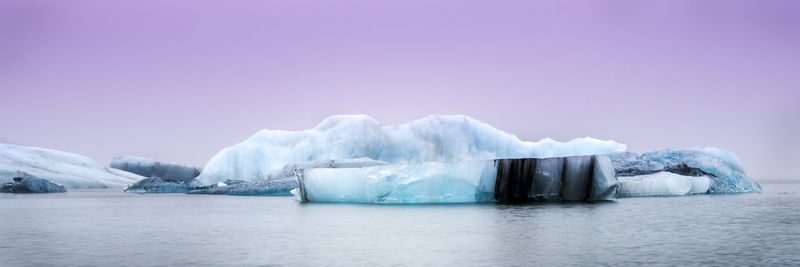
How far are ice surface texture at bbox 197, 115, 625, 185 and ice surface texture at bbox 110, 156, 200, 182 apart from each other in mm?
19293

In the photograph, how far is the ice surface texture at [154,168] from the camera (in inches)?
1934

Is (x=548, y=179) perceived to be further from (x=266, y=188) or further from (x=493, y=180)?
(x=266, y=188)

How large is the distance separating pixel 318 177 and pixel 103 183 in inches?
1303

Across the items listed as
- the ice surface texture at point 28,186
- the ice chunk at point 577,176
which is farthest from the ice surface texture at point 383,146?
the ice chunk at point 577,176

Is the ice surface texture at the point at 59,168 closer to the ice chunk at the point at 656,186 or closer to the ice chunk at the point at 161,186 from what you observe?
the ice chunk at the point at 161,186

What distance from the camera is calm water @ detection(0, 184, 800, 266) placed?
556cm

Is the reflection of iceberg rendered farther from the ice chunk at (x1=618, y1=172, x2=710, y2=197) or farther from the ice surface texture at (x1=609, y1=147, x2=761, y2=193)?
the ice surface texture at (x1=609, y1=147, x2=761, y2=193)

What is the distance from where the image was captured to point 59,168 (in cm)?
4406

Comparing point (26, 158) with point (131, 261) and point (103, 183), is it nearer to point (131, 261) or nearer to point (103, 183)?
point (103, 183)

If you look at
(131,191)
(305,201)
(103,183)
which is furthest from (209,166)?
(103,183)

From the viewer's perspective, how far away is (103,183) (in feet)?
143

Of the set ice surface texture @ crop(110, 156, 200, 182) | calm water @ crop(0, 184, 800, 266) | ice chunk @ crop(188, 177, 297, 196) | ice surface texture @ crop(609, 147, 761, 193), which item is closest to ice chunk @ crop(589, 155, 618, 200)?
calm water @ crop(0, 184, 800, 266)

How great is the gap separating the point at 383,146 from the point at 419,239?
2083 centimetres

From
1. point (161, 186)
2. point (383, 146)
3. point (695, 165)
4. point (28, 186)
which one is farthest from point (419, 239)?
point (28, 186)
